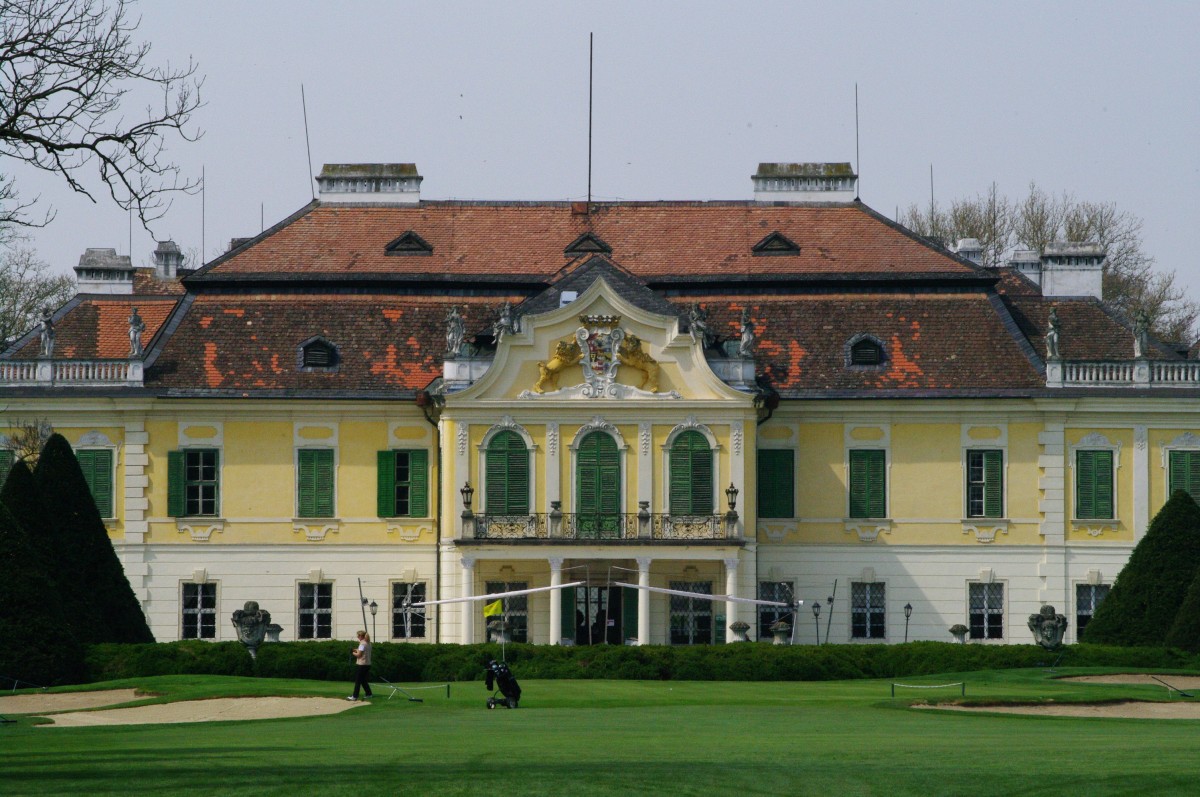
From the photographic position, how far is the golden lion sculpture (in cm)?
5288

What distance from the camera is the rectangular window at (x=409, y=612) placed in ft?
179

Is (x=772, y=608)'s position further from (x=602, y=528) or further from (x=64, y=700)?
(x=64, y=700)

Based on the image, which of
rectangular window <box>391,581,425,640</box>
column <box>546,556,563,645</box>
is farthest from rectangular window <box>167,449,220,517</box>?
column <box>546,556,563,645</box>

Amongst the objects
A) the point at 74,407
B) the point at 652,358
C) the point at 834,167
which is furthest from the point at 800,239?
the point at 74,407

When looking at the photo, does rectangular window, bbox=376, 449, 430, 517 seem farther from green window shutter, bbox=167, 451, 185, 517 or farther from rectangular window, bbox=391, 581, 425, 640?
green window shutter, bbox=167, 451, 185, 517

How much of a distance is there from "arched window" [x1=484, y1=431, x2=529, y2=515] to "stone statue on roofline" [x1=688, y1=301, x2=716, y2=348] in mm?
4985

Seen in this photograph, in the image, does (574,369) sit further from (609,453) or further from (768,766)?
(768,766)

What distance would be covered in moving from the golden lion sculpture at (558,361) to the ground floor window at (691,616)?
598 centimetres

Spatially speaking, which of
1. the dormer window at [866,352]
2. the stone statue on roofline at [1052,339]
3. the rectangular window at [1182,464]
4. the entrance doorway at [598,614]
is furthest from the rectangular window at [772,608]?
the rectangular window at [1182,464]

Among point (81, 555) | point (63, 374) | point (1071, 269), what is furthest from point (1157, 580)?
point (63, 374)

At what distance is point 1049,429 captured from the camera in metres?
55.0

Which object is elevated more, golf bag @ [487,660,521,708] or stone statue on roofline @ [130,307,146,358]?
stone statue on roofline @ [130,307,146,358]

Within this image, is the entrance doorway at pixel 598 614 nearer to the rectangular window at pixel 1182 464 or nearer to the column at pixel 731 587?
the column at pixel 731 587

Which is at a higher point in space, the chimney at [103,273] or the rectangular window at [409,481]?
the chimney at [103,273]
